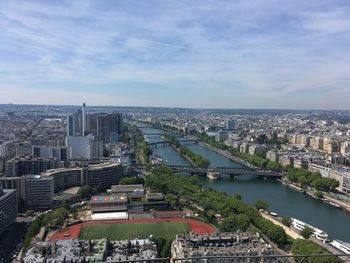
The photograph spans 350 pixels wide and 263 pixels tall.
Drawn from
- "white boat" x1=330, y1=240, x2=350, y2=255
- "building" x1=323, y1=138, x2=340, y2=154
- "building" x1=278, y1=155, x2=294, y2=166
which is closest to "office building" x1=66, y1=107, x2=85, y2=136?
"building" x1=278, y1=155, x2=294, y2=166

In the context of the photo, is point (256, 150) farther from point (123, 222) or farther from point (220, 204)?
point (123, 222)

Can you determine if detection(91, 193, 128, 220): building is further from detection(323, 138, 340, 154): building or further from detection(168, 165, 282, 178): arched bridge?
detection(323, 138, 340, 154): building

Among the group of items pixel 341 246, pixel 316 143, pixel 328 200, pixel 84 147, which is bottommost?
pixel 328 200

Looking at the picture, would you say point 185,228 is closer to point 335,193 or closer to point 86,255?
point 86,255

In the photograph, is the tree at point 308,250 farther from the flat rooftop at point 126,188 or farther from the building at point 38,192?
the building at point 38,192

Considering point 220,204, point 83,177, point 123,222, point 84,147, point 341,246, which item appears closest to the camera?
point 341,246

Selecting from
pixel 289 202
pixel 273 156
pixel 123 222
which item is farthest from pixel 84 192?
pixel 273 156
